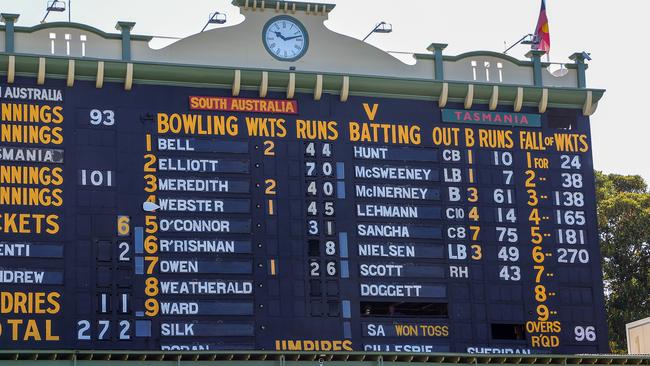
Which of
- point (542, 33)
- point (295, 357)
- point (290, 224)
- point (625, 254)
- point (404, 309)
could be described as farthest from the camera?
point (625, 254)

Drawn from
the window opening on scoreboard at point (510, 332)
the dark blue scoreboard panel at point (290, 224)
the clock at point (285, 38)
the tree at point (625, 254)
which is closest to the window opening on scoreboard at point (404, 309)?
the dark blue scoreboard panel at point (290, 224)

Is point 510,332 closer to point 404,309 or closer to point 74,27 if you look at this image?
point 404,309

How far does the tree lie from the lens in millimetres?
53656

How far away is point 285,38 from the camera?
33094 mm

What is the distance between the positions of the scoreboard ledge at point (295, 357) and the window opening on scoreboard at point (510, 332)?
0.53 m

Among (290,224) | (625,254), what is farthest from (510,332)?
(625,254)

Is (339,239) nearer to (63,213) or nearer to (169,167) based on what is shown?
(169,167)

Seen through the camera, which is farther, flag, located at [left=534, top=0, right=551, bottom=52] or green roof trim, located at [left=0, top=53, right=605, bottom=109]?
flag, located at [left=534, top=0, right=551, bottom=52]

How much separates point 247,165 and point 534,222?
6.61 m

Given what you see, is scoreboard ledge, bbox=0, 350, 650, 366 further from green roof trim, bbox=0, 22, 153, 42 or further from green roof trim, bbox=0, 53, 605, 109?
green roof trim, bbox=0, 22, 153, 42

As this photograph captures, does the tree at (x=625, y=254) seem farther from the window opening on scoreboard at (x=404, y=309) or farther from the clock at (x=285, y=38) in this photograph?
the clock at (x=285, y=38)

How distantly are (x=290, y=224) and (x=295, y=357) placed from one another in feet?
9.39

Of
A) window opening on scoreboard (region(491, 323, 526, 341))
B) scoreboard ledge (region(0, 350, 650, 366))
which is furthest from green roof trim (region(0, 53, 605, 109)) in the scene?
scoreboard ledge (region(0, 350, 650, 366))

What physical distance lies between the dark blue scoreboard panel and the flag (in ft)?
8.11
